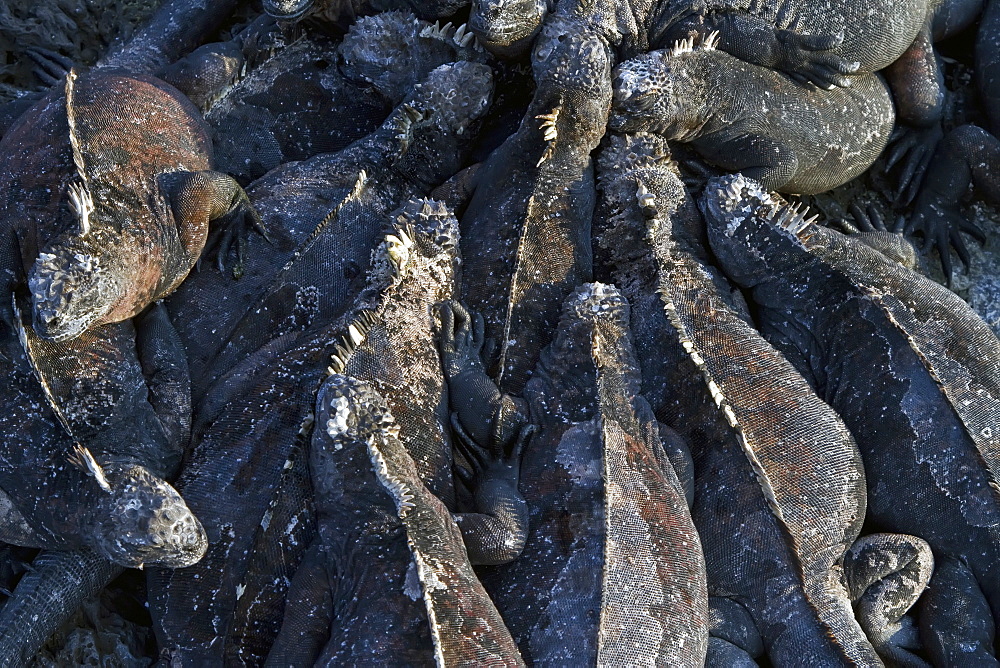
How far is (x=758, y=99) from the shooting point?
16.4ft

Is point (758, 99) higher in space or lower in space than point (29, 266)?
higher

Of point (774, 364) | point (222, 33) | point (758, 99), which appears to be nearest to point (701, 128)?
point (758, 99)

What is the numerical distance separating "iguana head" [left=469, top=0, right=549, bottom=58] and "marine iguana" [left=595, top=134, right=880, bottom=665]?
93cm

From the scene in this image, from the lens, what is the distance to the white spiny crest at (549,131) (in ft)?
15.0

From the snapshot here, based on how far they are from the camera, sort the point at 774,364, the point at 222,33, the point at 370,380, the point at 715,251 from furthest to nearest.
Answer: the point at 222,33
the point at 715,251
the point at 774,364
the point at 370,380

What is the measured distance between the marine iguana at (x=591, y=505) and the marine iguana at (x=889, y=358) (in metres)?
0.84

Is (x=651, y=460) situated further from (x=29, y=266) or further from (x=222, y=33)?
(x=222, y=33)

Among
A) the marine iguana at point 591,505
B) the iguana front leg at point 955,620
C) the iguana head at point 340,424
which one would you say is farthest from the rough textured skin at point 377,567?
the iguana front leg at point 955,620

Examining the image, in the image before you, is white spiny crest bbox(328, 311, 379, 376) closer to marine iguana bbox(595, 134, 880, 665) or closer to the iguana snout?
the iguana snout

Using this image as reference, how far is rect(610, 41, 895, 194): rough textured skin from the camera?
4.74 meters

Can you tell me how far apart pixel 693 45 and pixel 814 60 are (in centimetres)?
66

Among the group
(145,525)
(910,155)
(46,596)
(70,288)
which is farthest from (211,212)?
(910,155)

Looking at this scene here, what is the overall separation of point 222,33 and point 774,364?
3527 mm

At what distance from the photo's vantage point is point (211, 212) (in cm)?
443
